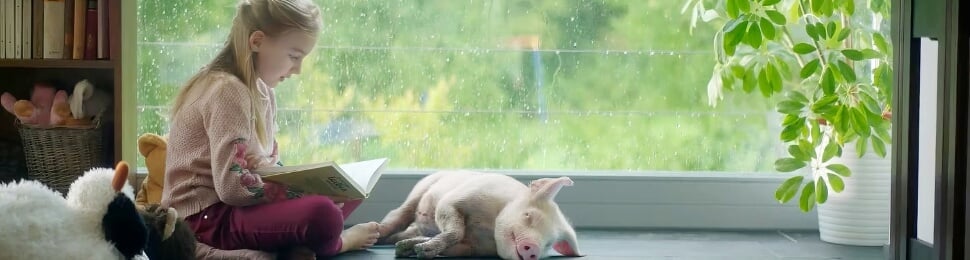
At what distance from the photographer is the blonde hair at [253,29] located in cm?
216

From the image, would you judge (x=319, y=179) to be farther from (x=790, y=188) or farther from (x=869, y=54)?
(x=869, y=54)

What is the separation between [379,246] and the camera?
2.40 meters

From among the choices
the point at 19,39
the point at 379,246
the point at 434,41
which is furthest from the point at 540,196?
the point at 19,39

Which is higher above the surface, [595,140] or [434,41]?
[434,41]

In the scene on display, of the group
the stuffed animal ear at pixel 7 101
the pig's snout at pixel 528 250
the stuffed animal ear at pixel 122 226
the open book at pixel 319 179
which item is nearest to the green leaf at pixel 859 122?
the pig's snout at pixel 528 250

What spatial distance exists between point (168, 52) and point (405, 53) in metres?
0.56

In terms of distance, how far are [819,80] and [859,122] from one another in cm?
18

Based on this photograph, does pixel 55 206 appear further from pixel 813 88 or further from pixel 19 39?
pixel 813 88

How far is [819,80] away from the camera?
8.11 ft

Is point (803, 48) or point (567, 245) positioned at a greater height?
point (803, 48)

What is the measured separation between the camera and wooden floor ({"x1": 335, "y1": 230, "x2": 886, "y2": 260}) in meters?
2.37

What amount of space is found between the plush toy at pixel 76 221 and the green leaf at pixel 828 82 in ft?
4.60

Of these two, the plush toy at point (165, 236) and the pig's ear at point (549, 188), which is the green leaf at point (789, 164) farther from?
the plush toy at point (165, 236)

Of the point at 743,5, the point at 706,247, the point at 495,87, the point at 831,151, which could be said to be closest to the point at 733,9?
the point at 743,5
